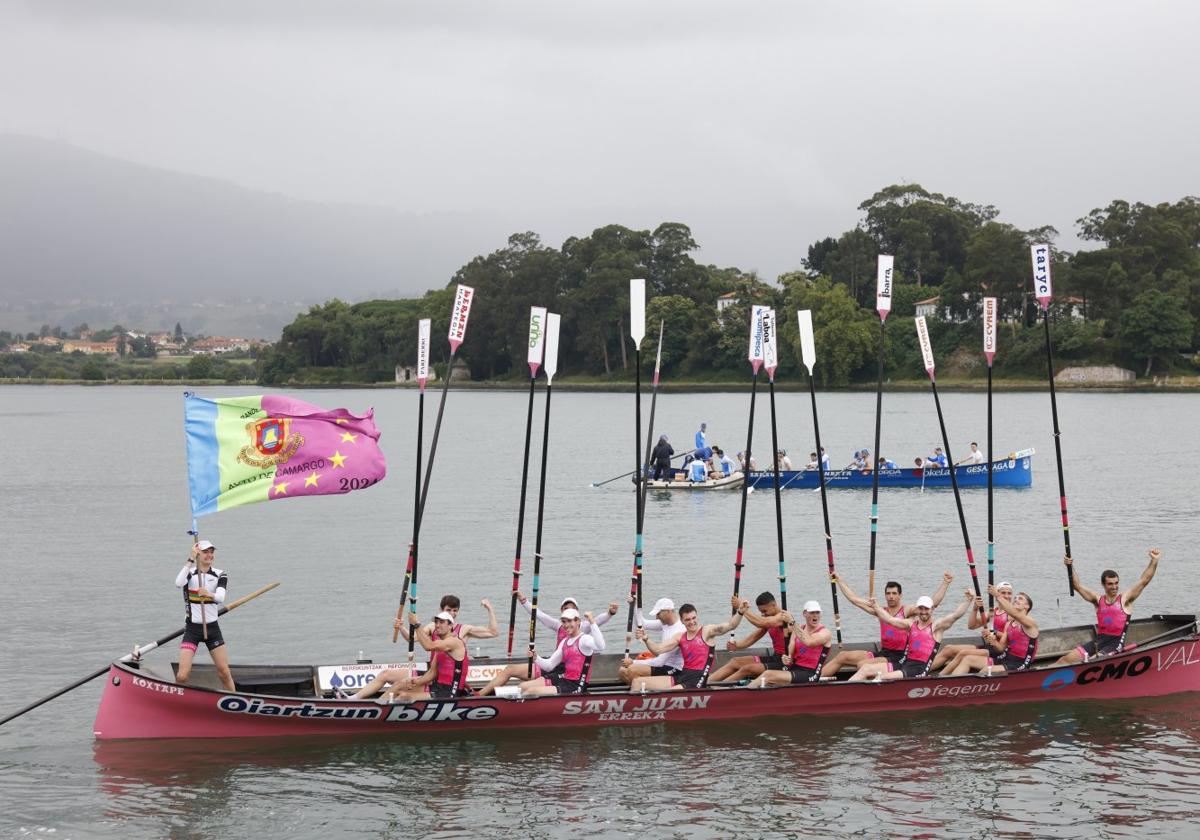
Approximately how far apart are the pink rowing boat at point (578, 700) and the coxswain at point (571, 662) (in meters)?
0.25

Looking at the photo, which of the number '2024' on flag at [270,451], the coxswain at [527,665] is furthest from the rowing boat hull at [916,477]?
the number '2024' on flag at [270,451]

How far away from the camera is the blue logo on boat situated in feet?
68.2

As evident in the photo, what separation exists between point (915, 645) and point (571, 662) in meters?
5.76

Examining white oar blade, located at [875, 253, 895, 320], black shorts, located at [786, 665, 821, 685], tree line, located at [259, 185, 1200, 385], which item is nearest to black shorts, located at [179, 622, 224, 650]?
black shorts, located at [786, 665, 821, 685]

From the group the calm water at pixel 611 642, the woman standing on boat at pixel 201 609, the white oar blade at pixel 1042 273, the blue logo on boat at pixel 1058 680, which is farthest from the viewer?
the white oar blade at pixel 1042 273

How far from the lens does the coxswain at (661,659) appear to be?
67.2ft

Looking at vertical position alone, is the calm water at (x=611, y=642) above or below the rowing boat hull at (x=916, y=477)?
below

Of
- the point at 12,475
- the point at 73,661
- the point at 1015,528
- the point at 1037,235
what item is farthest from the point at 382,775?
the point at 1037,235

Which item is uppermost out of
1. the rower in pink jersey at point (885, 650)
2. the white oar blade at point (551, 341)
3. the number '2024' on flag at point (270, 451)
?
the white oar blade at point (551, 341)

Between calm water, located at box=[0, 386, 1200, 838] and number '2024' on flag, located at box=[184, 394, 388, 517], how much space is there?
156 inches

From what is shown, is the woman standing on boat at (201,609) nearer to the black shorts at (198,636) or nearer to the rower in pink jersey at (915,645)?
the black shorts at (198,636)

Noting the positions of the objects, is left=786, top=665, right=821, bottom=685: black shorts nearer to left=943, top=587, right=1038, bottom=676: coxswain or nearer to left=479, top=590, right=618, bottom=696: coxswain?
left=943, top=587, right=1038, bottom=676: coxswain

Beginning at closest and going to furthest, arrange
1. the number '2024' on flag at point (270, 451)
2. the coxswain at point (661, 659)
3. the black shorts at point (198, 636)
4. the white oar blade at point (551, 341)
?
the black shorts at point (198, 636) < the number '2024' on flag at point (270, 451) < the coxswain at point (661, 659) < the white oar blade at point (551, 341)

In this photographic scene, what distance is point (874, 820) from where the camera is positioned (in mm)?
16500
